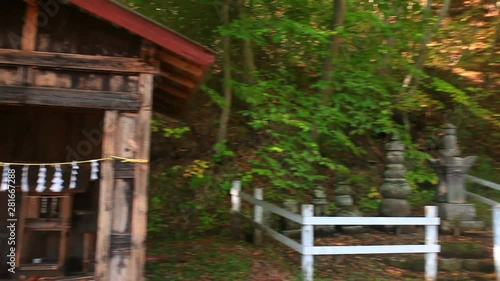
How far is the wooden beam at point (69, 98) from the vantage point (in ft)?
16.2

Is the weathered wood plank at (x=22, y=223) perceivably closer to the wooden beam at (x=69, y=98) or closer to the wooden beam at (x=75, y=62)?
the wooden beam at (x=69, y=98)

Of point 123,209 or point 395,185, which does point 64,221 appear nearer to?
point 123,209

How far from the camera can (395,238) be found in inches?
325

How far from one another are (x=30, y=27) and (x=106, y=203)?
218 centimetres

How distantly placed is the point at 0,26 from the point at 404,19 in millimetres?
7642

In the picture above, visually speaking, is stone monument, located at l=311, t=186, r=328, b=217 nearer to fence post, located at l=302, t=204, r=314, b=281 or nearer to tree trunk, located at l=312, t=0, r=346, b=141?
tree trunk, located at l=312, t=0, r=346, b=141

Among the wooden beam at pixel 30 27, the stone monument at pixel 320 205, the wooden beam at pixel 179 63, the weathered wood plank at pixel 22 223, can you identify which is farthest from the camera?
the stone monument at pixel 320 205

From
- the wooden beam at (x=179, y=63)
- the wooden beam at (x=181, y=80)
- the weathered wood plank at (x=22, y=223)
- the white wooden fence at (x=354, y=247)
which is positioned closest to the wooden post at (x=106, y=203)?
the wooden beam at (x=179, y=63)

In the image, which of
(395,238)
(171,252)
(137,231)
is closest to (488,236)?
(395,238)

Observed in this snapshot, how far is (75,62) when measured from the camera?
507 cm

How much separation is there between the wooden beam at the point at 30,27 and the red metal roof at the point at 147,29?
58cm

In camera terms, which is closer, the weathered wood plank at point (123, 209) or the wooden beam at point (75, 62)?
the wooden beam at point (75, 62)

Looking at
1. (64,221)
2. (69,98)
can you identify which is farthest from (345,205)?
(69,98)

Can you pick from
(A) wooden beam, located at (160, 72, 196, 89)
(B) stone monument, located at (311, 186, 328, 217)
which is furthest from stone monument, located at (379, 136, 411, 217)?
(A) wooden beam, located at (160, 72, 196, 89)
